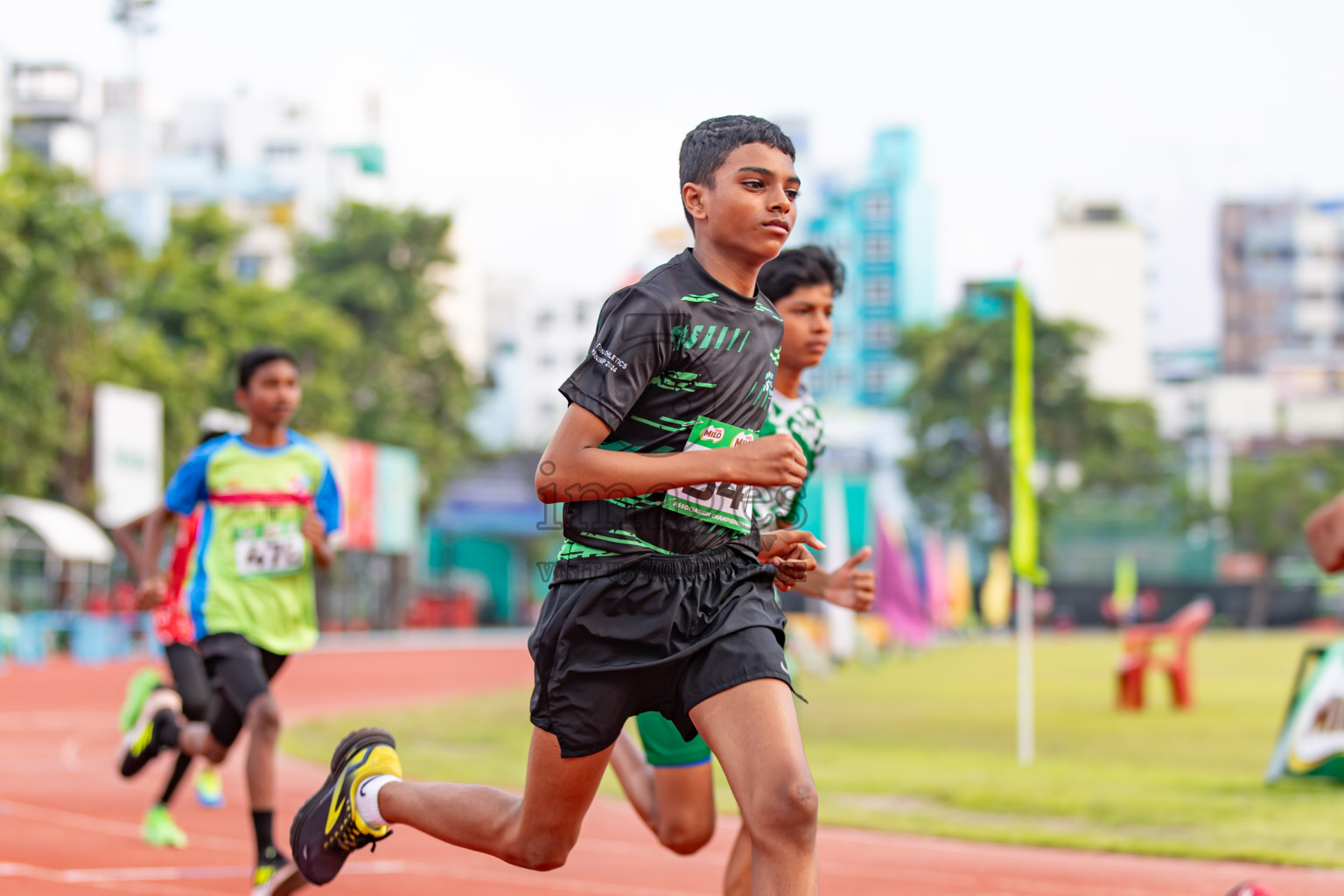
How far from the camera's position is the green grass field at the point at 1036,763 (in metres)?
8.41

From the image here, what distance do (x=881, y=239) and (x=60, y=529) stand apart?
69919 millimetres

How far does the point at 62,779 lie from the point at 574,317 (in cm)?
10130

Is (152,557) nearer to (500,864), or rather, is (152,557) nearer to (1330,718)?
(500,864)

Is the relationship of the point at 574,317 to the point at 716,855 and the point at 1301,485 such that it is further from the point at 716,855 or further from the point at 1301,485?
the point at 716,855

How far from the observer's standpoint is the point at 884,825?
340 inches

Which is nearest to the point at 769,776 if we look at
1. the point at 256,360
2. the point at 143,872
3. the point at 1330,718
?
the point at 256,360

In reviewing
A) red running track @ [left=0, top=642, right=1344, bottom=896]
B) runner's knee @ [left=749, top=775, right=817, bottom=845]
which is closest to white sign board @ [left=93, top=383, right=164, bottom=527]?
red running track @ [left=0, top=642, right=1344, bottom=896]

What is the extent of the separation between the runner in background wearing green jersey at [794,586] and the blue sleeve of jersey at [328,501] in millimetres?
2070

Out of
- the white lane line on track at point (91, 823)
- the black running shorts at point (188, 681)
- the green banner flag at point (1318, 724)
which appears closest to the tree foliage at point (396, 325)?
the white lane line on track at point (91, 823)

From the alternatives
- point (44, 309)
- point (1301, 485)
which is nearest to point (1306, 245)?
point (1301, 485)

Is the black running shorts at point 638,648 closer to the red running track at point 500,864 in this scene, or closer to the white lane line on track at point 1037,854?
the red running track at point 500,864

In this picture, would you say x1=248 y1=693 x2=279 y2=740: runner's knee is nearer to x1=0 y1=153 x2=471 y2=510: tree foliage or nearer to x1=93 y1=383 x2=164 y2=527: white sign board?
x1=93 y1=383 x2=164 y2=527: white sign board

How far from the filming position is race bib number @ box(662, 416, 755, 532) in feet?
12.0

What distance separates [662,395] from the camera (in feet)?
12.0
